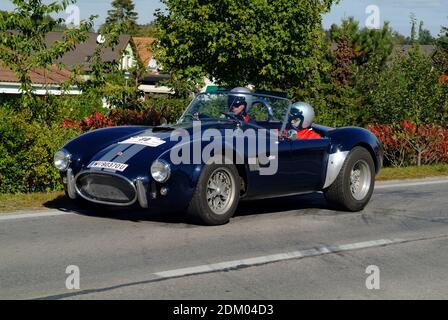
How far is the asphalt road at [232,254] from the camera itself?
6.31 meters

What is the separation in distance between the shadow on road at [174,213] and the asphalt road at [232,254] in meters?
0.03

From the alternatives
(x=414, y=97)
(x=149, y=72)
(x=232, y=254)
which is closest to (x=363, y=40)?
(x=149, y=72)

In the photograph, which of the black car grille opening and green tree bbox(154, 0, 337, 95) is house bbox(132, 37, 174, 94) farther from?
the black car grille opening

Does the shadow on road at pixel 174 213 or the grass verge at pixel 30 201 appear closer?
the shadow on road at pixel 174 213

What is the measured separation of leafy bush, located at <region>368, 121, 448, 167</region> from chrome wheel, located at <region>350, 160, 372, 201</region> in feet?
26.2

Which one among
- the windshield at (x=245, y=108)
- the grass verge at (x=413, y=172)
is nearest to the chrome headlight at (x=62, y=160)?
the windshield at (x=245, y=108)

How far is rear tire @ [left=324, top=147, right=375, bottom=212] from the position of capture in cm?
1043

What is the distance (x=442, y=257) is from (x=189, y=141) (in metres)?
2.82

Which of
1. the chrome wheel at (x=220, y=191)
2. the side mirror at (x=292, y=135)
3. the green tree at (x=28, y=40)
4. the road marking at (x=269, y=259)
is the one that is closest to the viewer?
the road marking at (x=269, y=259)

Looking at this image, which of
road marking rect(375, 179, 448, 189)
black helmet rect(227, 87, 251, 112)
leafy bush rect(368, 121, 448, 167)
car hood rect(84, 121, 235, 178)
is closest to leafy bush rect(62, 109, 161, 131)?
black helmet rect(227, 87, 251, 112)

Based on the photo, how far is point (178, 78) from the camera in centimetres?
1912

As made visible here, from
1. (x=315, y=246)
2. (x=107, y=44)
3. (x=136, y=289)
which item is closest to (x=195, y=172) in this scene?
(x=315, y=246)

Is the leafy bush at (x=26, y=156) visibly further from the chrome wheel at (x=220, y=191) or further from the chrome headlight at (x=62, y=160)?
the chrome wheel at (x=220, y=191)
